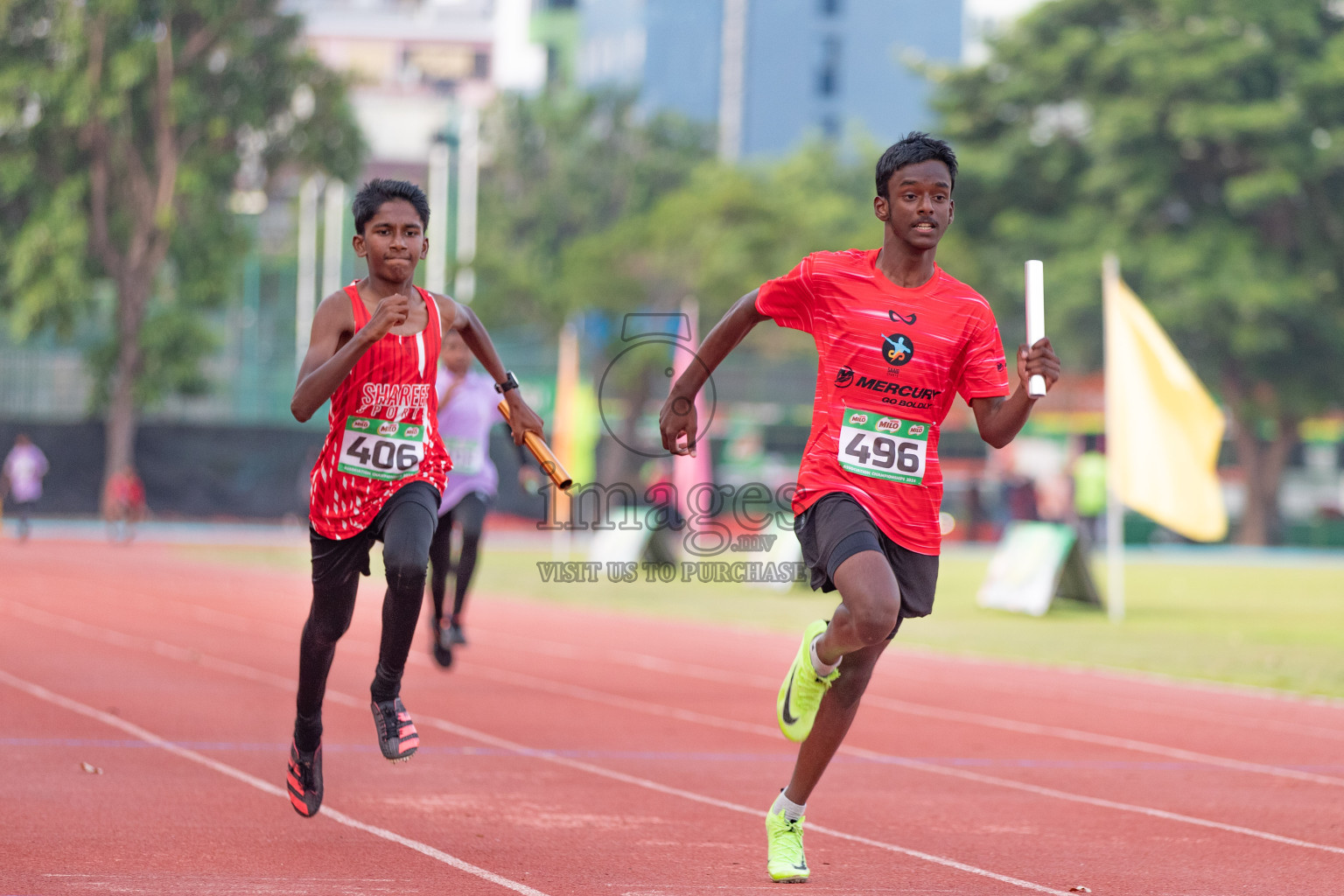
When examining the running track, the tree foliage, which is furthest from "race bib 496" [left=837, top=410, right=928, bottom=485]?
the tree foliage

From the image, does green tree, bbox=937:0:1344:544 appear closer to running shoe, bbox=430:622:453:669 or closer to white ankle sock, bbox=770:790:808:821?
running shoe, bbox=430:622:453:669

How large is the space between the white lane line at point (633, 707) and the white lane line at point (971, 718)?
3.88ft

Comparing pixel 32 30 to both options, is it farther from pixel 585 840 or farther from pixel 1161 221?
pixel 585 840

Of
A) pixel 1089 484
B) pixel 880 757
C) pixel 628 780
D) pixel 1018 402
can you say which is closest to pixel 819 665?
pixel 1018 402

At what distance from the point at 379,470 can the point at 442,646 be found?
15.3 ft

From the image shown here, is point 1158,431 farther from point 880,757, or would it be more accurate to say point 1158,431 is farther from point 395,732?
point 395,732

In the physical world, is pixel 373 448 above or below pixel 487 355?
below

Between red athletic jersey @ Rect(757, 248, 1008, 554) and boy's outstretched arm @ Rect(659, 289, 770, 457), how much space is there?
0.15m

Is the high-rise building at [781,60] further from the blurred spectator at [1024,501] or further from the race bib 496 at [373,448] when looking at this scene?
the race bib 496 at [373,448]

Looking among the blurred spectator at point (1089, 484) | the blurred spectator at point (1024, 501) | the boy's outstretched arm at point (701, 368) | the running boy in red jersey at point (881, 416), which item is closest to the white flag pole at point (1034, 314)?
the running boy in red jersey at point (881, 416)

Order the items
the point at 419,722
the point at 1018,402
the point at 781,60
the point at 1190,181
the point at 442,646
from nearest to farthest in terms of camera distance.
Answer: the point at 1018,402, the point at 419,722, the point at 442,646, the point at 1190,181, the point at 781,60

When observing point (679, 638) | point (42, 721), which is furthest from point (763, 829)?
point (679, 638)

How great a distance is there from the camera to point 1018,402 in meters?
5.17

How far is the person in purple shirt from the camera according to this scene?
10484 mm
